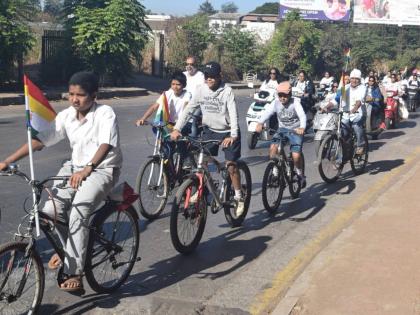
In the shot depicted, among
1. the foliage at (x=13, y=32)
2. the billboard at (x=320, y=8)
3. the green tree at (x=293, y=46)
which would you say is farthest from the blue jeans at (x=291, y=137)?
the billboard at (x=320, y=8)

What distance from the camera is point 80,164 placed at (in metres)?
4.91

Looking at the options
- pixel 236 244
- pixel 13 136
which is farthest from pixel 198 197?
pixel 13 136

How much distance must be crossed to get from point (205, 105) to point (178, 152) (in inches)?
37.0

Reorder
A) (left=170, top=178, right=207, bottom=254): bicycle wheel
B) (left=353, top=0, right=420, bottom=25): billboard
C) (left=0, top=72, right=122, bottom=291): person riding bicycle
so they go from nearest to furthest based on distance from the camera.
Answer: (left=0, top=72, right=122, bottom=291): person riding bicycle < (left=170, top=178, right=207, bottom=254): bicycle wheel < (left=353, top=0, right=420, bottom=25): billboard

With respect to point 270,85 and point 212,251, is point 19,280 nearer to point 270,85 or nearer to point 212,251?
point 212,251

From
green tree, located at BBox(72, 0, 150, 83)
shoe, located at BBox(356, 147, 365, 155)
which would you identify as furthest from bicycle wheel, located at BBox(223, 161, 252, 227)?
green tree, located at BBox(72, 0, 150, 83)

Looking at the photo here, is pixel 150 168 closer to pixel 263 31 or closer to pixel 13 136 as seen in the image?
pixel 13 136

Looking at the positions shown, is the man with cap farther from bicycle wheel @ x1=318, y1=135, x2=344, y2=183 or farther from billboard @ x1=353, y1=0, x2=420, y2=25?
billboard @ x1=353, y1=0, x2=420, y2=25

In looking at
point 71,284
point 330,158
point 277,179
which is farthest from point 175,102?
point 71,284

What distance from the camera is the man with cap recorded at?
35.9 ft

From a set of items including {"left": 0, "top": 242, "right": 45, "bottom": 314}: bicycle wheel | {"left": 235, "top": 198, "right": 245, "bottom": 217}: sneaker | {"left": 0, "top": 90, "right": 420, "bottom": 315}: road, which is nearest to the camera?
{"left": 0, "top": 242, "right": 45, "bottom": 314}: bicycle wheel

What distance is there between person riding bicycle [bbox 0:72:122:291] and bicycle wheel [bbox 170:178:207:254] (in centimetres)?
112

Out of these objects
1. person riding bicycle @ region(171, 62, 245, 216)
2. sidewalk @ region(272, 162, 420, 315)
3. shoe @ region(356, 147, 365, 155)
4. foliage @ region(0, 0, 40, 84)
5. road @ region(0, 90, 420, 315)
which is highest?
foliage @ region(0, 0, 40, 84)

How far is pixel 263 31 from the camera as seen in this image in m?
56.8
